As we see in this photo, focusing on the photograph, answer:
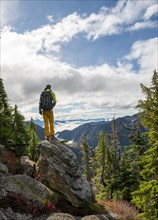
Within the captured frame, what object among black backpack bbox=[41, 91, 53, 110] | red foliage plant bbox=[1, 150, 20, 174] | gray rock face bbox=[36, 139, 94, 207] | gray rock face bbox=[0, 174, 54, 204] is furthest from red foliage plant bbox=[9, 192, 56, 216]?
black backpack bbox=[41, 91, 53, 110]

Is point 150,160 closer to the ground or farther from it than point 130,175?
farther from it

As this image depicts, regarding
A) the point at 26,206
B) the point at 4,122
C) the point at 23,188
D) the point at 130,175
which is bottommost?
the point at 130,175

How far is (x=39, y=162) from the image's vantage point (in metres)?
19.4

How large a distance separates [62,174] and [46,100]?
216 inches

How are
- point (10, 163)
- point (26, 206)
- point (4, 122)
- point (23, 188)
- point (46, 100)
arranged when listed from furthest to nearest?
point (4, 122)
point (46, 100)
point (10, 163)
point (23, 188)
point (26, 206)

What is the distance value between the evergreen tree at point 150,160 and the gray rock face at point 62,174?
153 inches

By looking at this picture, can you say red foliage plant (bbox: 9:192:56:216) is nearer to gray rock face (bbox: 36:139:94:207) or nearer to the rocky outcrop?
the rocky outcrop

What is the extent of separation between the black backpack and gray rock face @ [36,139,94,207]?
2.60 meters

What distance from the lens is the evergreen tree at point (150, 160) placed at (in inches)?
624

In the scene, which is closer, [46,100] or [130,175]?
[46,100]

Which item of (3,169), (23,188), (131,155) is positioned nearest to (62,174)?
(23,188)

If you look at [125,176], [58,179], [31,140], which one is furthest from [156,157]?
[31,140]

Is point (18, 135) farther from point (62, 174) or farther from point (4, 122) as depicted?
point (62, 174)

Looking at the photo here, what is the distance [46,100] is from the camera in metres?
19.9
